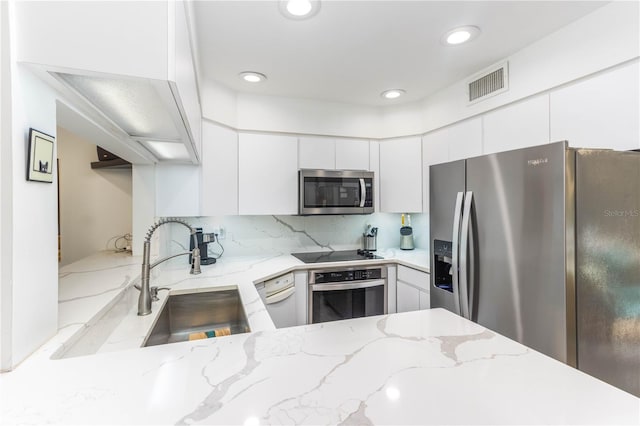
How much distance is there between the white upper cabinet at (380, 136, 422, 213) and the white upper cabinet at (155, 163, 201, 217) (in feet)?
5.61

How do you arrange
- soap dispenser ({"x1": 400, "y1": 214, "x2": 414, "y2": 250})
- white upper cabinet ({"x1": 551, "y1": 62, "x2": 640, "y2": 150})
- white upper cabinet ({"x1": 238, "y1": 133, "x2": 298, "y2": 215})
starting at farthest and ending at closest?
soap dispenser ({"x1": 400, "y1": 214, "x2": 414, "y2": 250}) < white upper cabinet ({"x1": 238, "y1": 133, "x2": 298, "y2": 215}) < white upper cabinet ({"x1": 551, "y1": 62, "x2": 640, "y2": 150})

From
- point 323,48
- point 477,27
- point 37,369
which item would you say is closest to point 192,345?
point 37,369

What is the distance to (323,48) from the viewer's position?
182cm

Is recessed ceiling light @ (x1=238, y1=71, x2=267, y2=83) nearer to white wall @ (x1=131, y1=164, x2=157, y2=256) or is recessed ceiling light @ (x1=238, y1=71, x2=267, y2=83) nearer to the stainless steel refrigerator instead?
white wall @ (x1=131, y1=164, x2=157, y2=256)

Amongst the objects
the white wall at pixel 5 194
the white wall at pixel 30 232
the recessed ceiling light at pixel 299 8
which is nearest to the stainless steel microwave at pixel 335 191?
the recessed ceiling light at pixel 299 8

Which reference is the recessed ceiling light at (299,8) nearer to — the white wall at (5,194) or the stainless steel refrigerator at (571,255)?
the white wall at (5,194)

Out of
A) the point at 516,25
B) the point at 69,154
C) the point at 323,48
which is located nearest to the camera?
the point at 516,25

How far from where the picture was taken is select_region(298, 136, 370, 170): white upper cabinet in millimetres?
2646

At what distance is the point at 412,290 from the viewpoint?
237 cm

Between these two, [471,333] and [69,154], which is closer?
[471,333]

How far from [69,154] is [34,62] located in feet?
7.75

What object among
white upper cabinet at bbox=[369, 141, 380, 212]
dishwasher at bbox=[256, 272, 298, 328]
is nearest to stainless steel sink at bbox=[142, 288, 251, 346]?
dishwasher at bbox=[256, 272, 298, 328]

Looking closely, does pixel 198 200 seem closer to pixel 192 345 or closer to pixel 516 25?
pixel 192 345

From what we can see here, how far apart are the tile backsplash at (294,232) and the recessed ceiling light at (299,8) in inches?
69.5
